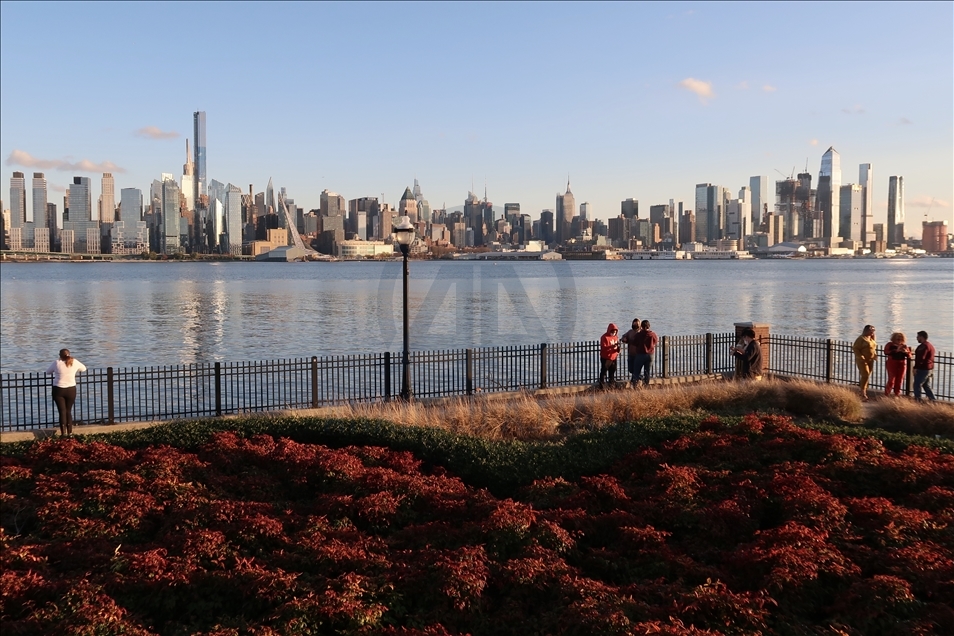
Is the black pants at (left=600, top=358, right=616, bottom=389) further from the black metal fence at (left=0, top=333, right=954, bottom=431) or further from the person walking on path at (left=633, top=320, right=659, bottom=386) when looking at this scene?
the black metal fence at (left=0, top=333, right=954, bottom=431)

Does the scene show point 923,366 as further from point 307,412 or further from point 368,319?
point 368,319

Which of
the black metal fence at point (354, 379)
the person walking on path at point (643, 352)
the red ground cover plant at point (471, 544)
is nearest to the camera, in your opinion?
the red ground cover plant at point (471, 544)

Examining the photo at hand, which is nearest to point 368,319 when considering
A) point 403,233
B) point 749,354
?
point 403,233

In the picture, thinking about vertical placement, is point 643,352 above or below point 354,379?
above

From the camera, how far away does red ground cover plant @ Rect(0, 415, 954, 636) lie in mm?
5828

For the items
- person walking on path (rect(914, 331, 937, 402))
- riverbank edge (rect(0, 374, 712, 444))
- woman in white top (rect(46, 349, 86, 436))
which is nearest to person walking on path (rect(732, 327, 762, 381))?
riverbank edge (rect(0, 374, 712, 444))

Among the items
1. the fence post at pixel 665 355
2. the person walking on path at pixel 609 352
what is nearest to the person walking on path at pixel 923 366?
the fence post at pixel 665 355

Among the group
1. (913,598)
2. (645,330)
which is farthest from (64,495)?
(645,330)

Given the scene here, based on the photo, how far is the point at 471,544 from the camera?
7.10m

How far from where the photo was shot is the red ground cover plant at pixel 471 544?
5.83 meters

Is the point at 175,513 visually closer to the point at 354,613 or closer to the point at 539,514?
the point at 354,613

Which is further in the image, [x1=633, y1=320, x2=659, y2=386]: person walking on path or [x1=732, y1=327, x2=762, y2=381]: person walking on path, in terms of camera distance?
[x1=633, y1=320, x2=659, y2=386]: person walking on path

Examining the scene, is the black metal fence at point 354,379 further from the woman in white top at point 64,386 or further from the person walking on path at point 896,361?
the person walking on path at point 896,361

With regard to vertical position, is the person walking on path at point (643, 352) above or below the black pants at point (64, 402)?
above
